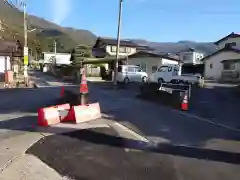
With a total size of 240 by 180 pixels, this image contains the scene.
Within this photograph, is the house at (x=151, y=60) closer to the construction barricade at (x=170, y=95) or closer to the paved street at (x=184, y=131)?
the construction barricade at (x=170, y=95)

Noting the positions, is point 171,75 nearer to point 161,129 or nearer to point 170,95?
point 170,95

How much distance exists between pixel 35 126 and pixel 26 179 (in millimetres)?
4252

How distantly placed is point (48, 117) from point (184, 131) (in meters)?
3.83

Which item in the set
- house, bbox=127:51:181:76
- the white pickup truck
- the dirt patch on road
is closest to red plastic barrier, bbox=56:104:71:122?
the dirt patch on road

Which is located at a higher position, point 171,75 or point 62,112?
point 171,75

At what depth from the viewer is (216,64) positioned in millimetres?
39375

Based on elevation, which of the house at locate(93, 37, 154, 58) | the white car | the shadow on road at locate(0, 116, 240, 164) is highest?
the house at locate(93, 37, 154, 58)

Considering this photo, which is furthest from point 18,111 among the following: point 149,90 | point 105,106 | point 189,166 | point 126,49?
point 126,49

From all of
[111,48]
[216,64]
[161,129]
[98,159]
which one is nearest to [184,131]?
[161,129]

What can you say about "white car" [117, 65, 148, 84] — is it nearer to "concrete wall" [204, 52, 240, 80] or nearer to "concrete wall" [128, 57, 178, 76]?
"concrete wall" [128, 57, 178, 76]

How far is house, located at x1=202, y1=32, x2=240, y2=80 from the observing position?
3597 cm

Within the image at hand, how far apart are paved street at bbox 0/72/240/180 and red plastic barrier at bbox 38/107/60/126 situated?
58 centimetres

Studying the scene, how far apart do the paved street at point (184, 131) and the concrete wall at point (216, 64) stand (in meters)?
24.9

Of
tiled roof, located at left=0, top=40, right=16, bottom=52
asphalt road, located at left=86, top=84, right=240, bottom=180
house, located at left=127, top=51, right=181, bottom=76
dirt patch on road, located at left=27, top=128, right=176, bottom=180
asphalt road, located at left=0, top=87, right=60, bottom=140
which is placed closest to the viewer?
dirt patch on road, located at left=27, top=128, right=176, bottom=180
